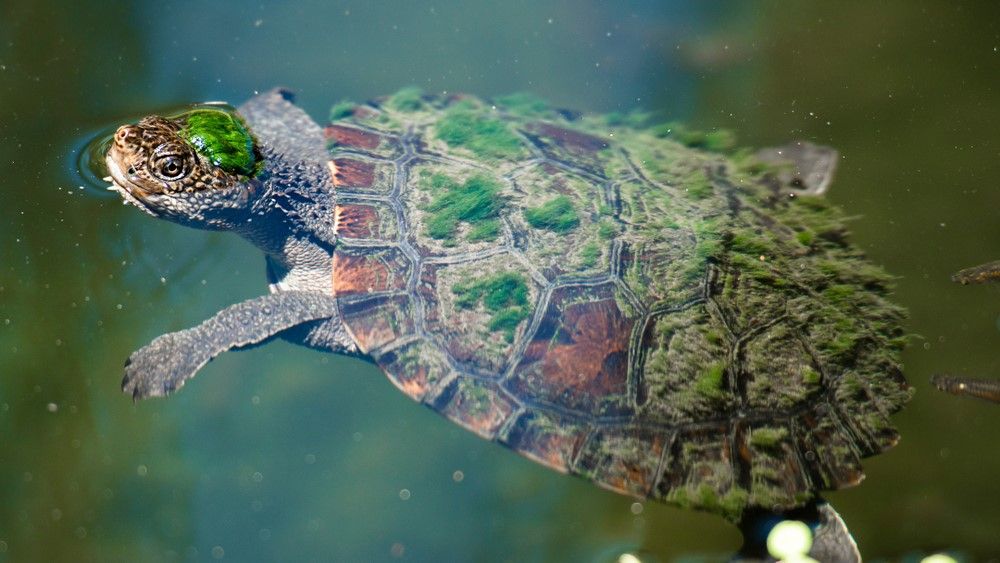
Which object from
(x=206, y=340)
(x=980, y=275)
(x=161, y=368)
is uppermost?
(x=980, y=275)

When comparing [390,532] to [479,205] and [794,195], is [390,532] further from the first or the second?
[794,195]

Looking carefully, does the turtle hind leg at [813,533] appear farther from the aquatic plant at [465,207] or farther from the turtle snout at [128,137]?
the turtle snout at [128,137]

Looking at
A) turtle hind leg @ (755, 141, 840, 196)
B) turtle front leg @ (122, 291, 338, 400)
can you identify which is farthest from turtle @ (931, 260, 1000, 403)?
turtle front leg @ (122, 291, 338, 400)

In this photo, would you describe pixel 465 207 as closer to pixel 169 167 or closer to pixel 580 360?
pixel 580 360

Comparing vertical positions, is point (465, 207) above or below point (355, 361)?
above

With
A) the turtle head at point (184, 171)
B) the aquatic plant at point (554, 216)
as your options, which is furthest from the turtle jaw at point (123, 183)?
the aquatic plant at point (554, 216)

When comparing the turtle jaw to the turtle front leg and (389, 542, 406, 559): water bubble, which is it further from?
(389, 542, 406, 559): water bubble

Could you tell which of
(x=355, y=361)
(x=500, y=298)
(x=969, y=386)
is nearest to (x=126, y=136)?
(x=355, y=361)
